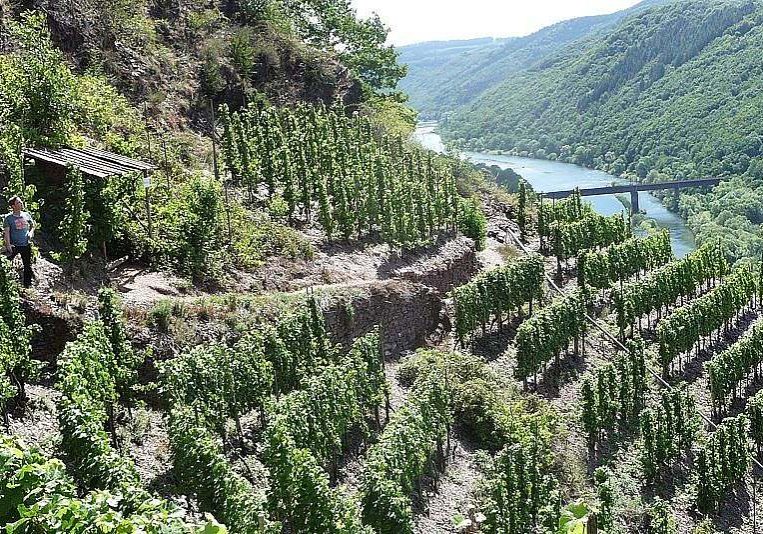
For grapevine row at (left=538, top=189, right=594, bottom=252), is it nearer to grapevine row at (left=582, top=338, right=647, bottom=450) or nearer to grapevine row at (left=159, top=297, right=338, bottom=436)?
grapevine row at (left=582, top=338, right=647, bottom=450)

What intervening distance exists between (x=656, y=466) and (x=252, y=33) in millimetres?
26812

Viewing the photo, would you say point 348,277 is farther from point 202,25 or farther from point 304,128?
point 202,25

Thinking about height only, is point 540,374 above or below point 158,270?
below

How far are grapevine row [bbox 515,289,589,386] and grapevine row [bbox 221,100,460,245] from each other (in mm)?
5379

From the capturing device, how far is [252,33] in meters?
38.0

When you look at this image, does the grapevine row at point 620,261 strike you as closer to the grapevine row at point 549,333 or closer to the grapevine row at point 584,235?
the grapevine row at point 584,235

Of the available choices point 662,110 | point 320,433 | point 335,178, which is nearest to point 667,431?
point 320,433

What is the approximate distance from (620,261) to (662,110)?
282 feet

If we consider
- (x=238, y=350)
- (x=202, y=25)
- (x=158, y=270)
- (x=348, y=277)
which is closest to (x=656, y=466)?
(x=348, y=277)

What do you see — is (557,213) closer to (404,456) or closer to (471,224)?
(471,224)

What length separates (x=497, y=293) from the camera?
89.0 ft

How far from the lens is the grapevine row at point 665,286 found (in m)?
30.2

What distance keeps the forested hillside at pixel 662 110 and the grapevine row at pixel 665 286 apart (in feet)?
121

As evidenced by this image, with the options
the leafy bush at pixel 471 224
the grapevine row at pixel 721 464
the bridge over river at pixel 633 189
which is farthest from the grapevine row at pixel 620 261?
the bridge over river at pixel 633 189
